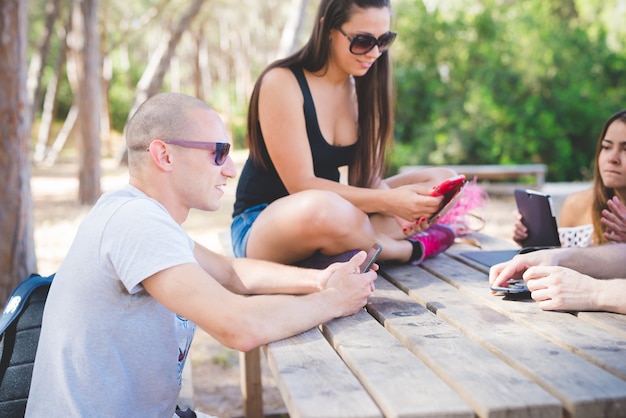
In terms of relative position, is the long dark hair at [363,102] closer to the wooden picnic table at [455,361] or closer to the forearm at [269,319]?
the wooden picnic table at [455,361]

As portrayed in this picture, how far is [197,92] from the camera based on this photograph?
29.4 meters

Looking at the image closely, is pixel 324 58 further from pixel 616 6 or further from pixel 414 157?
pixel 616 6

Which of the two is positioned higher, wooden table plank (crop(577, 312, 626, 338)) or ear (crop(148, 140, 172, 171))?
ear (crop(148, 140, 172, 171))

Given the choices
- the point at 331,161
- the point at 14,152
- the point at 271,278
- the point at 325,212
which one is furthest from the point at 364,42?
the point at 14,152

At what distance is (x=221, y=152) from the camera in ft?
7.06

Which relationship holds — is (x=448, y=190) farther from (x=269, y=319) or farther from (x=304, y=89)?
(x=269, y=319)

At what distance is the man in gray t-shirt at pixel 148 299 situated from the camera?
1.85 m

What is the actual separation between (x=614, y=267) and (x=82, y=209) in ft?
35.1

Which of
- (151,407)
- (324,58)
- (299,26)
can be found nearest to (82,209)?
(299,26)

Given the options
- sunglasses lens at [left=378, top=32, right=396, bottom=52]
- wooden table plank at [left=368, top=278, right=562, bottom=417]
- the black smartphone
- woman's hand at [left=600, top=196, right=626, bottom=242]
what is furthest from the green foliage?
wooden table plank at [left=368, top=278, right=562, bottom=417]

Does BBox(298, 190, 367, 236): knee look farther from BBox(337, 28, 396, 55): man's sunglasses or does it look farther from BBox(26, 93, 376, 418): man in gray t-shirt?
BBox(337, 28, 396, 55): man's sunglasses

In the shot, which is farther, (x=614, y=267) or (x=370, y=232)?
(x=370, y=232)

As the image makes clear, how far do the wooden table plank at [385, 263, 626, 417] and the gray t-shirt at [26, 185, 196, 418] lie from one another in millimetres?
843

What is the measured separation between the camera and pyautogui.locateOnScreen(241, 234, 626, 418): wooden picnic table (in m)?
1.43
